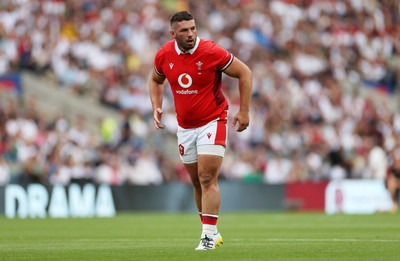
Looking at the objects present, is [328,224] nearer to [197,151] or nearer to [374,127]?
[197,151]

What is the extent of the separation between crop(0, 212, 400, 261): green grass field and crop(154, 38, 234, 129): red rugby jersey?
1553mm

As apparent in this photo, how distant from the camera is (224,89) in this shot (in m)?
31.3

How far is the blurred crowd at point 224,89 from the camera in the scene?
91.0 ft

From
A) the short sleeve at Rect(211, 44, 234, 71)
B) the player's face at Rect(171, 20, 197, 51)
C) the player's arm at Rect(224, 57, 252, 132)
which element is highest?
the player's face at Rect(171, 20, 197, 51)

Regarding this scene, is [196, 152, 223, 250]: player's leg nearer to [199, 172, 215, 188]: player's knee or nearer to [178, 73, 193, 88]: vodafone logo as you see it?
[199, 172, 215, 188]: player's knee

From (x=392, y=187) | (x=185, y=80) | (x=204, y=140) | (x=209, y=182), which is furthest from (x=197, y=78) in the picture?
(x=392, y=187)

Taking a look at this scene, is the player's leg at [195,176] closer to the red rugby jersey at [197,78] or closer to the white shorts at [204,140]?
the white shorts at [204,140]

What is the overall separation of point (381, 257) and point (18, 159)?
57.9ft

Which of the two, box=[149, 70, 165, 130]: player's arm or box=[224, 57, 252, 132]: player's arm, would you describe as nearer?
box=[224, 57, 252, 132]: player's arm

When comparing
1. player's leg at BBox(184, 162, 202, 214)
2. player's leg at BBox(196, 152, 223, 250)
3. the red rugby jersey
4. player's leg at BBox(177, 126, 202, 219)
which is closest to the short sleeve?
the red rugby jersey

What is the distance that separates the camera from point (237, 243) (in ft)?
44.0

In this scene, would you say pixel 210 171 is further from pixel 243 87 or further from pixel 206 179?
pixel 243 87

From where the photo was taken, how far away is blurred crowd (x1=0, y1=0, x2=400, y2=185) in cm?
2773

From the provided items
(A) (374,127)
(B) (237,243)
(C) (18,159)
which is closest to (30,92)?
(C) (18,159)
